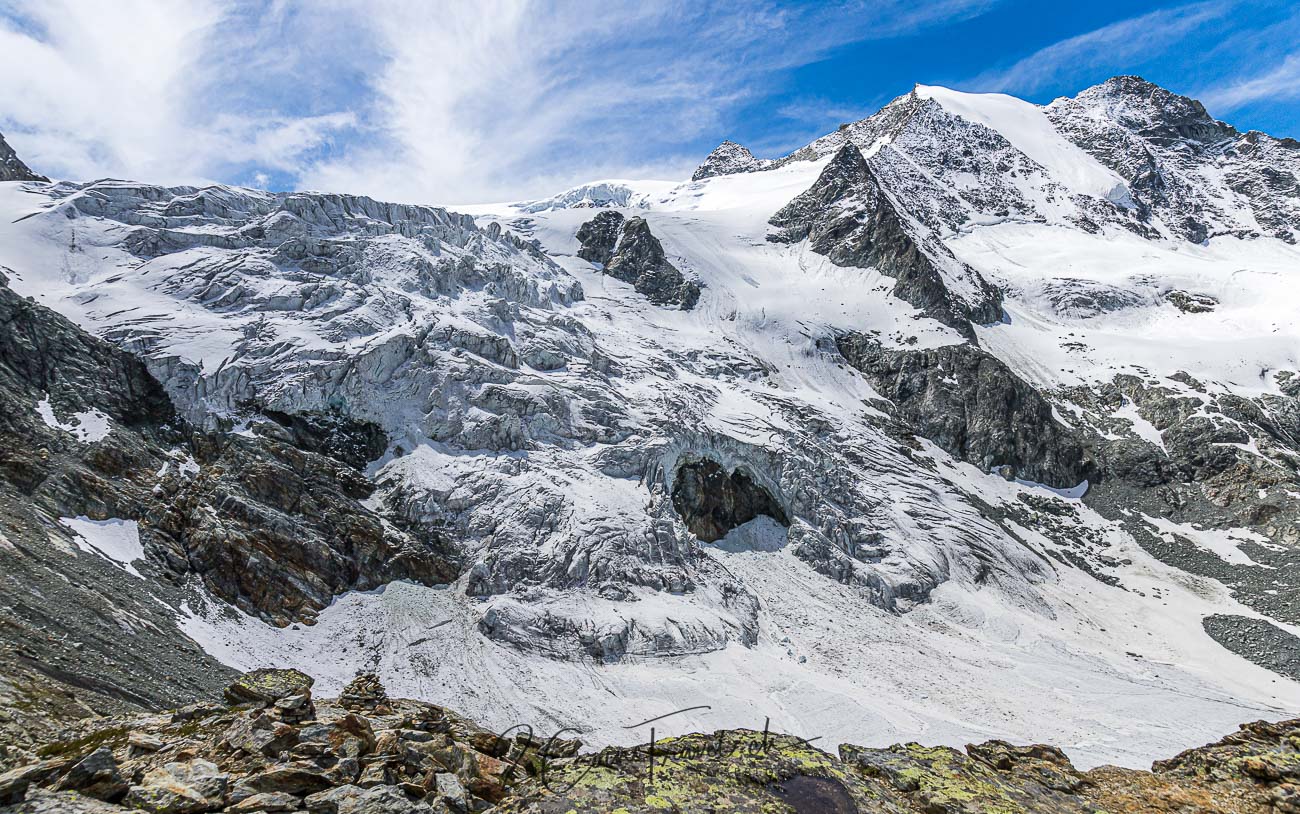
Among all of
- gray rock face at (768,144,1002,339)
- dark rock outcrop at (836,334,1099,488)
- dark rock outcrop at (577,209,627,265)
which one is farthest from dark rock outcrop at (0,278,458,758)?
gray rock face at (768,144,1002,339)

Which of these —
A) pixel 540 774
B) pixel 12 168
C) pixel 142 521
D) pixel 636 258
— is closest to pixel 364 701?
pixel 540 774

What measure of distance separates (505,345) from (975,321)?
102 m

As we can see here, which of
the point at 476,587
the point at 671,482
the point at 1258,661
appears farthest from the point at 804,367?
the point at 476,587

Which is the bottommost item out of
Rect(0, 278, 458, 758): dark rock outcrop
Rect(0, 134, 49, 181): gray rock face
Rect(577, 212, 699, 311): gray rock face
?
Rect(0, 278, 458, 758): dark rock outcrop

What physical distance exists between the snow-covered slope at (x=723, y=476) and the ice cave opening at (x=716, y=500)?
0.31m

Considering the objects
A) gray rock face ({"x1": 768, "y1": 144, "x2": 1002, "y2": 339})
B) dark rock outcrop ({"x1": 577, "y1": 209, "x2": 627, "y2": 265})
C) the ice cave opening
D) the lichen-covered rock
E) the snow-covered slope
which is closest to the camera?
the lichen-covered rock

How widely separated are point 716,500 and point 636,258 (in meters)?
71.1

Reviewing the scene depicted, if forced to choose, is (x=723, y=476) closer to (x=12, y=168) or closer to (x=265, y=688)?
(x=265, y=688)

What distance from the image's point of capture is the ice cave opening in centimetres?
6450

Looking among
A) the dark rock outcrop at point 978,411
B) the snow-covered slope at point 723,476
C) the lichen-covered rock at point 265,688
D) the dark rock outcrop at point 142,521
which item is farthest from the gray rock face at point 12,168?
the dark rock outcrop at point 978,411

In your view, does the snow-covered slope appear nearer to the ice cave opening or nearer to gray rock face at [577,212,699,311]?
the ice cave opening

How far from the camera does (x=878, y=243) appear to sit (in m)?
134

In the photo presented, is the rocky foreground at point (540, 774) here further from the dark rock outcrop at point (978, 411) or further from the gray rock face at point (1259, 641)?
the dark rock outcrop at point (978, 411)

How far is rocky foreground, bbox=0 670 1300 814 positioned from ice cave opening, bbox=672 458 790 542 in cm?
A: 5239
